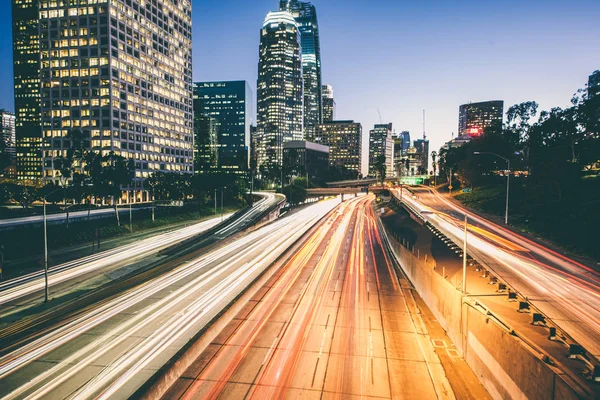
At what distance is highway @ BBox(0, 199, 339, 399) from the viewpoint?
50.5 ft

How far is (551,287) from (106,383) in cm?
2988

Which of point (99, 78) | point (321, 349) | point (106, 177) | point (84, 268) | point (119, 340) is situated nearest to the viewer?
point (321, 349)

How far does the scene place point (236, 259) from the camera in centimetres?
4009

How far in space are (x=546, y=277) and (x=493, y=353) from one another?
54.8 ft

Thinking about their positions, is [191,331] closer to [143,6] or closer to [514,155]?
[514,155]

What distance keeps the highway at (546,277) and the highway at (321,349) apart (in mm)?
8173

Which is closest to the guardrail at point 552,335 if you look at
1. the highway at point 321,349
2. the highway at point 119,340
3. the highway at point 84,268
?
the highway at point 321,349

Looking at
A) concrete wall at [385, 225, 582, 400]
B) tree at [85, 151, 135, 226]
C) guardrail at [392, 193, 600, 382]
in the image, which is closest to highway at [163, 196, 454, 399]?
concrete wall at [385, 225, 582, 400]

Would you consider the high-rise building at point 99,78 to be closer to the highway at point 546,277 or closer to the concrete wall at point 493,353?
the highway at point 546,277

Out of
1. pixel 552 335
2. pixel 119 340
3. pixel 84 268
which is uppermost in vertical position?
pixel 552 335

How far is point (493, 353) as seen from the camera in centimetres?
1455

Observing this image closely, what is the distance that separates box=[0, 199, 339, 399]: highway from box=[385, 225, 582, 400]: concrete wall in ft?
52.2

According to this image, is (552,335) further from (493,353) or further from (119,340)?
(119,340)

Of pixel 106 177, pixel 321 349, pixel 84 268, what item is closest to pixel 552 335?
pixel 321 349
